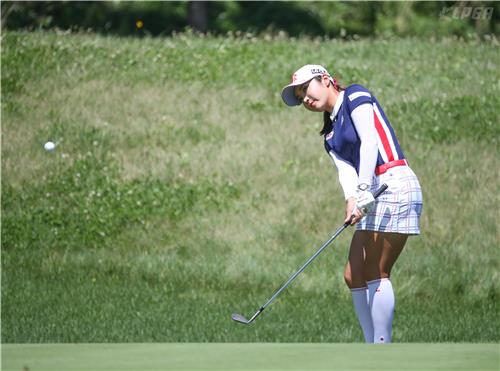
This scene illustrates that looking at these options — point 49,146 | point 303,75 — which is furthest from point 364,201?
point 49,146

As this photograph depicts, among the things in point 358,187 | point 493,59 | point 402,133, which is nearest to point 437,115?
point 402,133

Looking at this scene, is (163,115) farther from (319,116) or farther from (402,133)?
(402,133)

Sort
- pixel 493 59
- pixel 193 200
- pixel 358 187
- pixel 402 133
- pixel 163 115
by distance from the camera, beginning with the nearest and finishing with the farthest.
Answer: pixel 358 187
pixel 193 200
pixel 402 133
pixel 163 115
pixel 493 59

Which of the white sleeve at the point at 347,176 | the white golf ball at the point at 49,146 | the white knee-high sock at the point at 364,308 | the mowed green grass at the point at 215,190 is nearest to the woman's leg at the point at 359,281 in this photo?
the white knee-high sock at the point at 364,308

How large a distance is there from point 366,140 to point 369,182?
0.25m

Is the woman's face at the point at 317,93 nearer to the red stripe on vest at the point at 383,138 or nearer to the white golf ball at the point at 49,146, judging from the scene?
the red stripe on vest at the point at 383,138

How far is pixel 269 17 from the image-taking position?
29.2 meters

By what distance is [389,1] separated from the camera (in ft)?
104

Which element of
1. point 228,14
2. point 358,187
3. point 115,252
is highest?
point 358,187

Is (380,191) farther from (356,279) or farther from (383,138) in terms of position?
(356,279)

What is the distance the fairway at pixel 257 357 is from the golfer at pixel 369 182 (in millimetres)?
2407

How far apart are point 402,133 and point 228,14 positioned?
1600 cm

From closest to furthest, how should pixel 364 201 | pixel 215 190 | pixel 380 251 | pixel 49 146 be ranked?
1. pixel 364 201
2. pixel 380 251
3. pixel 49 146
4. pixel 215 190

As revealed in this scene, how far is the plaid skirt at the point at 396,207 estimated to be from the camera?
6.51 meters
